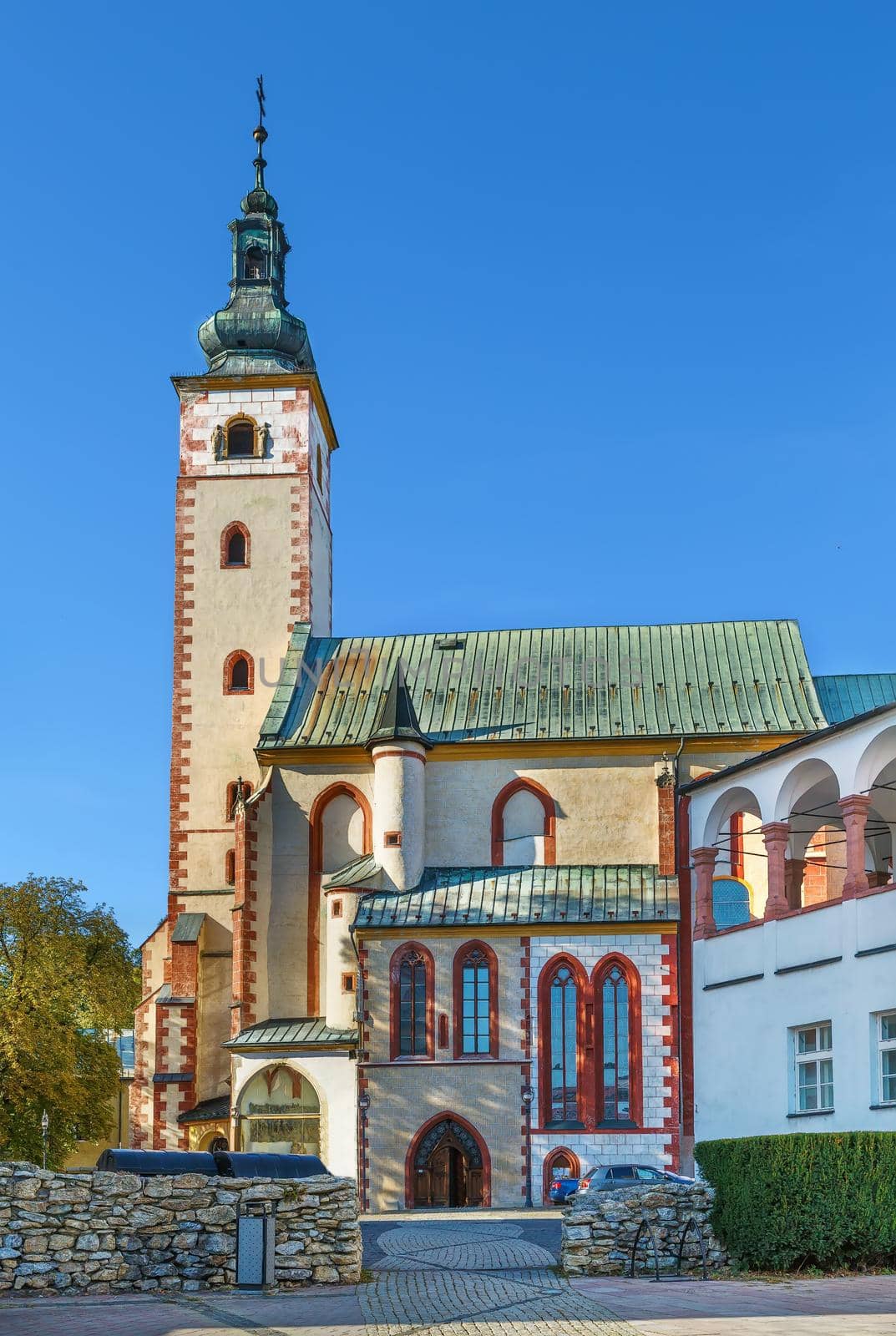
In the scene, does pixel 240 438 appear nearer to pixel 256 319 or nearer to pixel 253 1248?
pixel 256 319

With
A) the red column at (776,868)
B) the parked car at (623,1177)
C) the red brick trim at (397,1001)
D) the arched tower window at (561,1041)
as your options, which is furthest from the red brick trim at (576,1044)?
the red column at (776,868)

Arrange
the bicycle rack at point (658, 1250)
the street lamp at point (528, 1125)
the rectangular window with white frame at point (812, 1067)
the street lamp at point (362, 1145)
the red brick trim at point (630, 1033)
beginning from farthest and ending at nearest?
1. the red brick trim at point (630, 1033)
2. the street lamp at point (362, 1145)
3. the street lamp at point (528, 1125)
4. the rectangular window with white frame at point (812, 1067)
5. the bicycle rack at point (658, 1250)

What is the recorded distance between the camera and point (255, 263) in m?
57.6

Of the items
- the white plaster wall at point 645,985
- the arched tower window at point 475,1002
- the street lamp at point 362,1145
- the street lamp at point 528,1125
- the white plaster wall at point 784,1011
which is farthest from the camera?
the arched tower window at point 475,1002

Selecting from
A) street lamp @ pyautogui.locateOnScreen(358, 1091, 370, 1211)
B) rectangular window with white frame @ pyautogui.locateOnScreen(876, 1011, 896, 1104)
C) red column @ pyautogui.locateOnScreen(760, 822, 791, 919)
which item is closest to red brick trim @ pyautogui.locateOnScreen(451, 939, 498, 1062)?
street lamp @ pyautogui.locateOnScreen(358, 1091, 370, 1211)

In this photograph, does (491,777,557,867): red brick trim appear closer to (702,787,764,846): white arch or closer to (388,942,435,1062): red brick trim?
(388,942,435,1062): red brick trim

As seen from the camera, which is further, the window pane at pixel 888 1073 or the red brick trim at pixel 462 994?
the red brick trim at pixel 462 994

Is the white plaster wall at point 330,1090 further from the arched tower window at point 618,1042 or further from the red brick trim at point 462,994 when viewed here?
the arched tower window at point 618,1042

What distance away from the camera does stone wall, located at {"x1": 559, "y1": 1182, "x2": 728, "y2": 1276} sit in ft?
79.3

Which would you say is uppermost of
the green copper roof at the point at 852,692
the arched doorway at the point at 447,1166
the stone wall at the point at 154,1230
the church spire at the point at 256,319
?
the church spire at the point at 256,319

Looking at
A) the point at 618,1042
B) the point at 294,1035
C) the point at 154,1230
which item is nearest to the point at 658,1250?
the point at 154,1230

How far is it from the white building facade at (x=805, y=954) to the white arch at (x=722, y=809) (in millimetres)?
39

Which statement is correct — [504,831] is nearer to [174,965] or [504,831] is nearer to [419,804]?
[419,804]

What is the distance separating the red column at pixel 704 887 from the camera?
38719 mm
